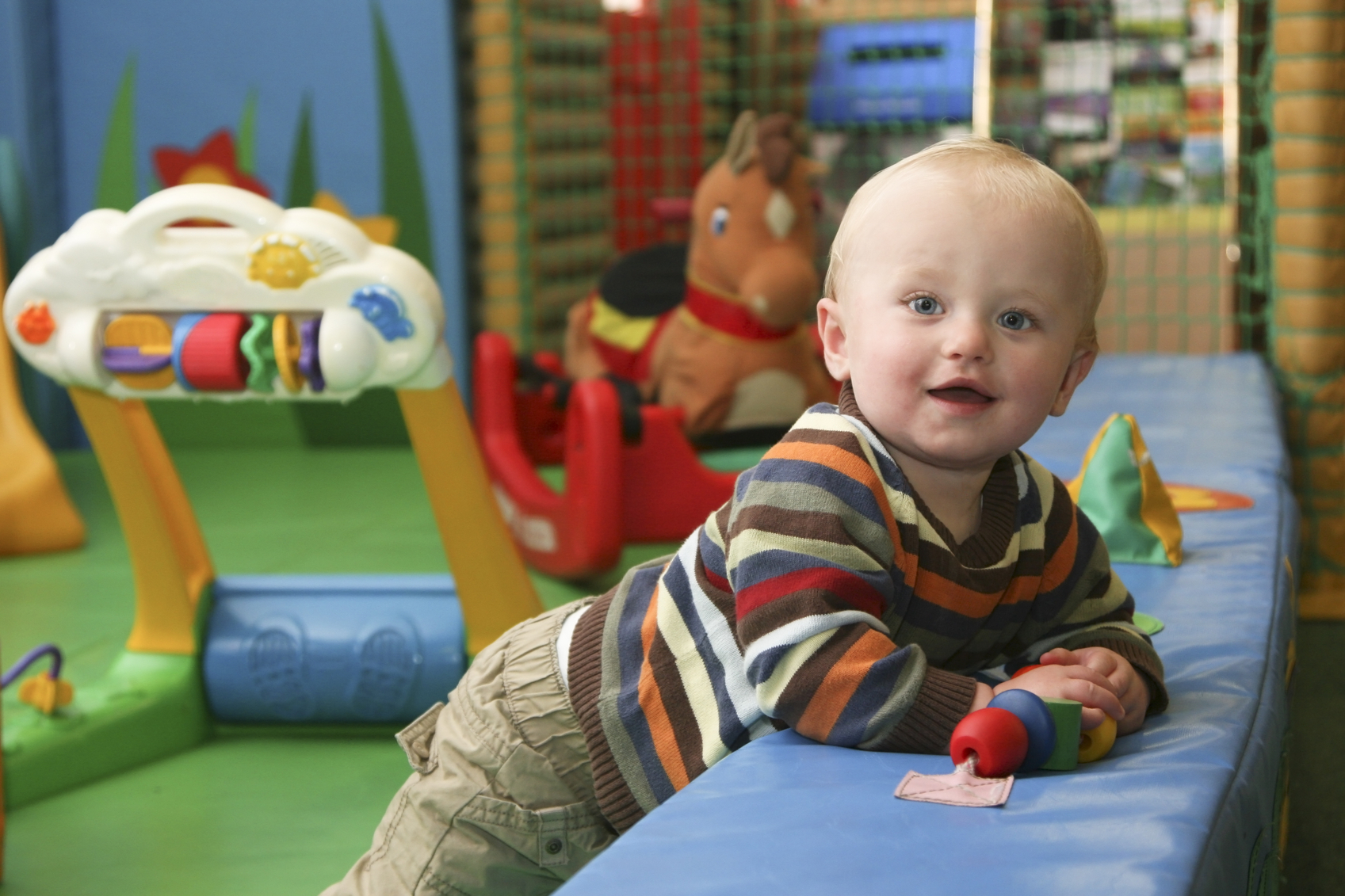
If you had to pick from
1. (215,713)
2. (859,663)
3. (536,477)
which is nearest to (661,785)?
(859,663)

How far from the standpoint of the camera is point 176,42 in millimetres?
3154

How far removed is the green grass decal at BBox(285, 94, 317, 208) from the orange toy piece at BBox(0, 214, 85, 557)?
3.06 feet

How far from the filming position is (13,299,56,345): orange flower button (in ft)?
4.61

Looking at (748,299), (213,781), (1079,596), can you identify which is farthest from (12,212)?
(1079,596)

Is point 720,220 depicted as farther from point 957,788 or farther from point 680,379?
point 957,788

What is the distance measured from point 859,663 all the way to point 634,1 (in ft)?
11.8

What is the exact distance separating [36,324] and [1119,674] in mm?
1189

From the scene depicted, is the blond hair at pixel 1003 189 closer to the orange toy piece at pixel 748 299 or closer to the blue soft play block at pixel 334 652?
the blue soft play block at pixel 334 652

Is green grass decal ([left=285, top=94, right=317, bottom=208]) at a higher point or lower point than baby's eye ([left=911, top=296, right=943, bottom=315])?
higher

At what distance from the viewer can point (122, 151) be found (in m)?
3.19

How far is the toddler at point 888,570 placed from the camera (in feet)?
2.14

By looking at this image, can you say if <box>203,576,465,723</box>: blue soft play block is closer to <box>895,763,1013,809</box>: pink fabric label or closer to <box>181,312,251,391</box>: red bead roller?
<box>181,312,251,391</box>: red bead roller

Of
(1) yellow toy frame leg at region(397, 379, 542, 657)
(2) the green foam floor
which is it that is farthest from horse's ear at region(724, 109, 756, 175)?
(2) the green foam floor

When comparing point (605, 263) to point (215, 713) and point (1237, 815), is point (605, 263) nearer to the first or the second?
point (215, 713)
